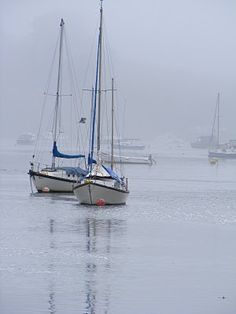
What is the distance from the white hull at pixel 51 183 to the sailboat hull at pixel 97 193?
33.9ft

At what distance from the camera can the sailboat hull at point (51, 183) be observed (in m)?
62.2

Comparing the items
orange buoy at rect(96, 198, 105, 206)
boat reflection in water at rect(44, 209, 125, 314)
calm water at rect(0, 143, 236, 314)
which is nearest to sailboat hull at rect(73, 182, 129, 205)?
orange buoy at rect(96, 198, 105, 206)

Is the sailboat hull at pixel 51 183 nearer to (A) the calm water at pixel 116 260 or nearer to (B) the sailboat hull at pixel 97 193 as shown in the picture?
(A) the calm water at pixel 116 260

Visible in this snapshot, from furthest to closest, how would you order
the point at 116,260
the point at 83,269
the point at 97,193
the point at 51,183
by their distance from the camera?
the point at 51,183 → the point at 97,193 → the point at 116,260 → the point at 83,269

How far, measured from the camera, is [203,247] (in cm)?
3281

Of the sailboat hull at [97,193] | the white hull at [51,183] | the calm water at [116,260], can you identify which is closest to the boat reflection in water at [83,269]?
the calm water at [116,260]

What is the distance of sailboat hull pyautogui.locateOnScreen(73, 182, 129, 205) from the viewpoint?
166 feet

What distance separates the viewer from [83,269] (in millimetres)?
26250

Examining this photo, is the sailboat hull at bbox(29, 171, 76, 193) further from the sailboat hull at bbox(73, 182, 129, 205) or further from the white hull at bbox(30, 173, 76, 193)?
the sailboat hull at bbox(73, 182, 129, 205)

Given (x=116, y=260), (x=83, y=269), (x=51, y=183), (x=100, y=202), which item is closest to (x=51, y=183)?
(x=51, y=183)

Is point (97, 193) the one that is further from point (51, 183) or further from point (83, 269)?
point (83, 269)

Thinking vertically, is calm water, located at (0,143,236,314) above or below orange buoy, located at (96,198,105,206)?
above

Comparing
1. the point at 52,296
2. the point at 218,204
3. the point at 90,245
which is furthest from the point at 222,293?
the point at 218,204

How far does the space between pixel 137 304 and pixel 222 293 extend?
8.79ft
